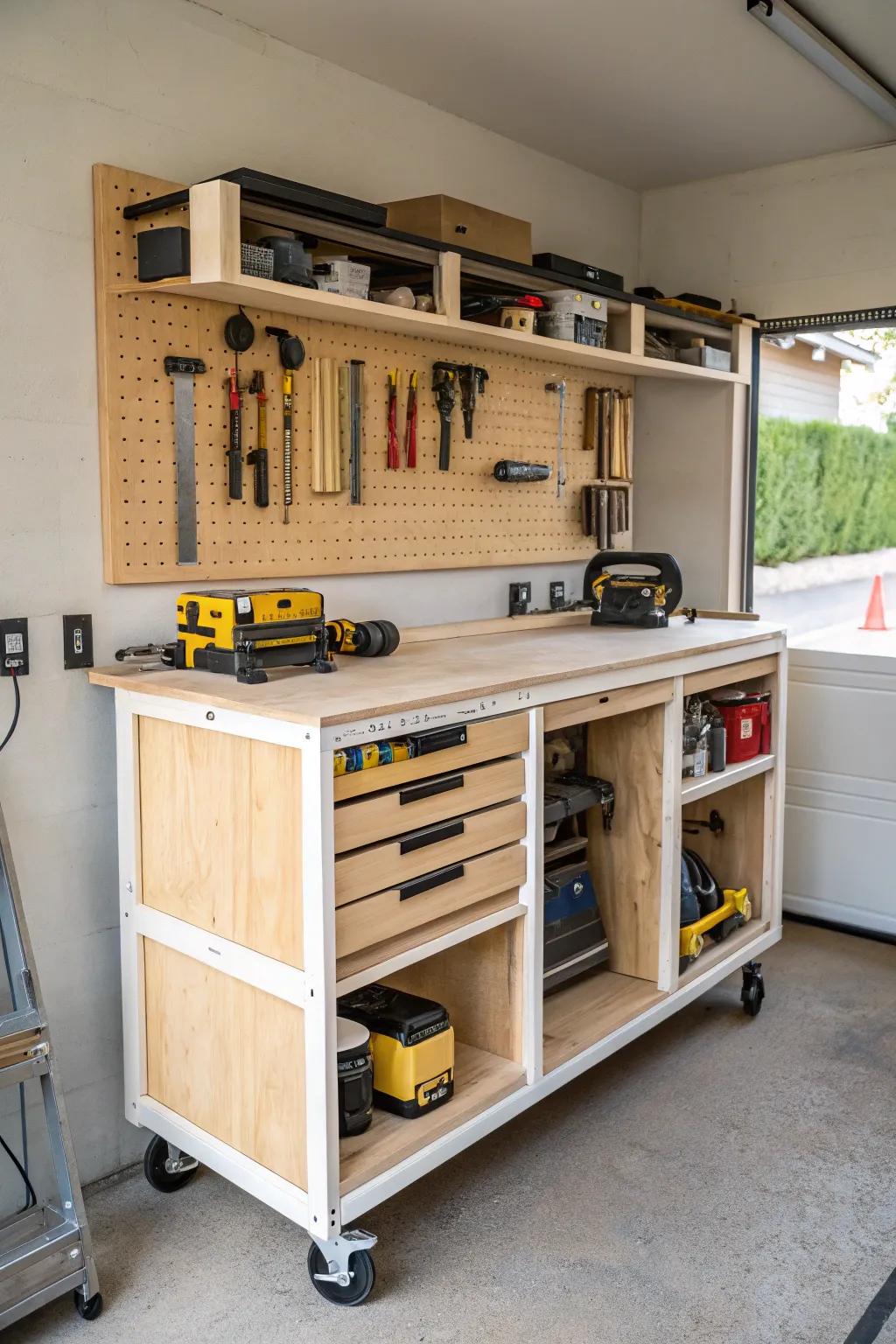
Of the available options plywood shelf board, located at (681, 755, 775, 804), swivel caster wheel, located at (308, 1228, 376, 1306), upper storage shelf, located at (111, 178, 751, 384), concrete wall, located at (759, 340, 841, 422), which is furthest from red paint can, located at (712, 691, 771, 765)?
swivel caster wheel, located at (308, 1228, 376, 1306)

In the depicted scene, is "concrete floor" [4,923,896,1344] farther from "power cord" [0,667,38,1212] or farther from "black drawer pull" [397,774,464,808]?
"black drawer pull" [397,774,464,808]

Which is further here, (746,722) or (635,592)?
(635,592)

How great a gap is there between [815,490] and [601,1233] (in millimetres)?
2702

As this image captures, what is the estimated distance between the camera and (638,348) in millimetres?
3289

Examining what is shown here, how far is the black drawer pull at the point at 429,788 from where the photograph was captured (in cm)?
197

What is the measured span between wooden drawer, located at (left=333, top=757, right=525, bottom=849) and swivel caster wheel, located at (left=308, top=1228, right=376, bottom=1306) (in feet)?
2.28

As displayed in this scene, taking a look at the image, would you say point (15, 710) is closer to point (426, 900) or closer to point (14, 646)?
point (14, 646)

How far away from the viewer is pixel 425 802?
2.02m

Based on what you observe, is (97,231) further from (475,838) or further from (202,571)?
(475,838)

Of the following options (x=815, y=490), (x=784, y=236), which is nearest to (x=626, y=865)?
(x=815, y=490)

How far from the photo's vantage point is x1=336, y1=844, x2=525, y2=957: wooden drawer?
6.15 ft

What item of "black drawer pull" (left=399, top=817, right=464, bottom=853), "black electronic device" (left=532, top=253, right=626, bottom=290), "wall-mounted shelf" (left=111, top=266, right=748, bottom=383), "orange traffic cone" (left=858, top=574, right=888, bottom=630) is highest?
"black electronic device" (left=532, top=253, right=626, bottom=290)

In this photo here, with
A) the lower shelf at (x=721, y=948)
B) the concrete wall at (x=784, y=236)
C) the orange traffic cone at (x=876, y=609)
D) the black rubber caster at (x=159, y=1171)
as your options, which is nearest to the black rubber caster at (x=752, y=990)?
the lower shelf at (x=721, y=948)

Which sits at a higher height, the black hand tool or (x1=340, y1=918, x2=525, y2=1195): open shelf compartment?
the black hand tool
